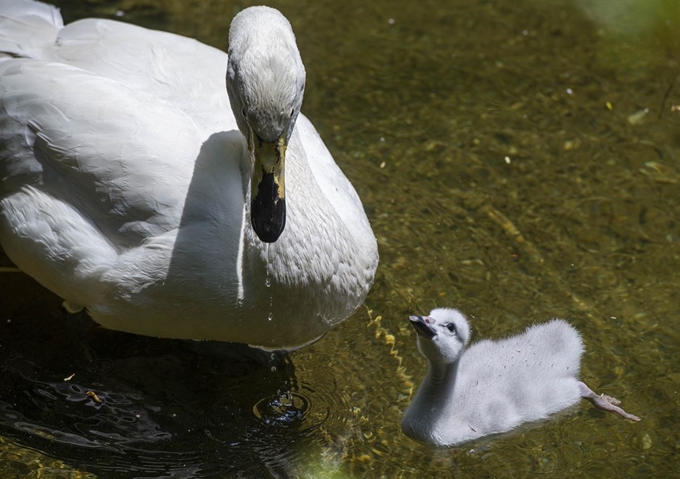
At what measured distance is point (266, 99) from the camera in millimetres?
3260

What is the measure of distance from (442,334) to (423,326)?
11 cm

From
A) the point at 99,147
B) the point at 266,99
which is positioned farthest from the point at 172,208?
the point at 266,99

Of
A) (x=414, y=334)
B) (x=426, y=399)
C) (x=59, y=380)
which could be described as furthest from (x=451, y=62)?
(x=59, y=380)

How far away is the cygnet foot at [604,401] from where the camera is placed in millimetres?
4055

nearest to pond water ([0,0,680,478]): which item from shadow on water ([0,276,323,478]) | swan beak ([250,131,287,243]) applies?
shadow on water ([0,276,323,478])

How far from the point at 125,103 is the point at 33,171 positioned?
20.3 inches

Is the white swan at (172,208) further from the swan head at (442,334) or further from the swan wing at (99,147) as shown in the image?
the swan head at (442,334)

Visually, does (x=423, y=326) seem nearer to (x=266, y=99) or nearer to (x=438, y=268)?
(x=438, y=268)

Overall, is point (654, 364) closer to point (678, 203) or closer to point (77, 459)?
point (678, 203)

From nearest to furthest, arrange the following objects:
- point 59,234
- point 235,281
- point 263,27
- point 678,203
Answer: point 263,27 < point 235,281 < point 59,234 < point 678,203

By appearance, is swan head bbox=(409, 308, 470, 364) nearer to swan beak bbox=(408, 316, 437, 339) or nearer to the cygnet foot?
swan beak bbox=(408, 316, 437, 339)

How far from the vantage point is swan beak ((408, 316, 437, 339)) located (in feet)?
12.8

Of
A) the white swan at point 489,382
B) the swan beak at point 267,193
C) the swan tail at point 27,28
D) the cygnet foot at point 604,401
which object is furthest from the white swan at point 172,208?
the cygnet foot at point 604,401

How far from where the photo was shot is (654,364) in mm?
4406
